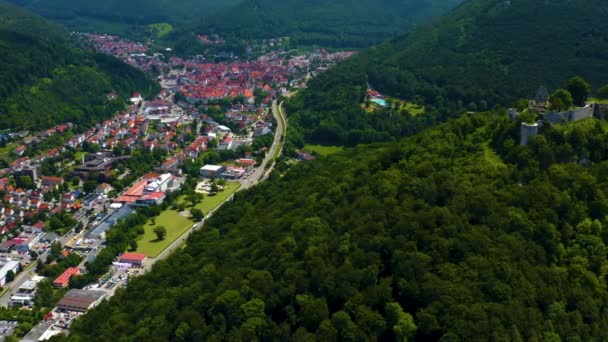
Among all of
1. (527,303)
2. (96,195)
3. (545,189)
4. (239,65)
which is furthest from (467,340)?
(239,65)

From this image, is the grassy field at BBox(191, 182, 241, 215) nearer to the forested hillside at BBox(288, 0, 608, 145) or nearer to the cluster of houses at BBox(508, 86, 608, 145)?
the forested hillside at BBox(288, 0, 608, 145)

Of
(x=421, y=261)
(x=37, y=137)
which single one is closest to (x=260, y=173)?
(x=37, y=137)

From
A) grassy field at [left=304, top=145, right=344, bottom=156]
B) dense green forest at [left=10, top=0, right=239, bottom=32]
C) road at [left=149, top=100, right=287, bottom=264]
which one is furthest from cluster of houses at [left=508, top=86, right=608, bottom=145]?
dense green forest at [left=10, top=0, right=239, bottom=32]

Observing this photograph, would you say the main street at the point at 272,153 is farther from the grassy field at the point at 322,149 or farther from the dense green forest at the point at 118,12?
the dense green forest at the point at 118,12

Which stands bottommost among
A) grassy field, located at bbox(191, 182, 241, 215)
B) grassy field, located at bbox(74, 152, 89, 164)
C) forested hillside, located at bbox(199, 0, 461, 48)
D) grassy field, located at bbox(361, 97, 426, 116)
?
grassy field, located at bbox(191, 182, 241, 215)

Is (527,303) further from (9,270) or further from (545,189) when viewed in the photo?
(9,270)

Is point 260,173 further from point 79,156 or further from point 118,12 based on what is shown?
point 118,12
